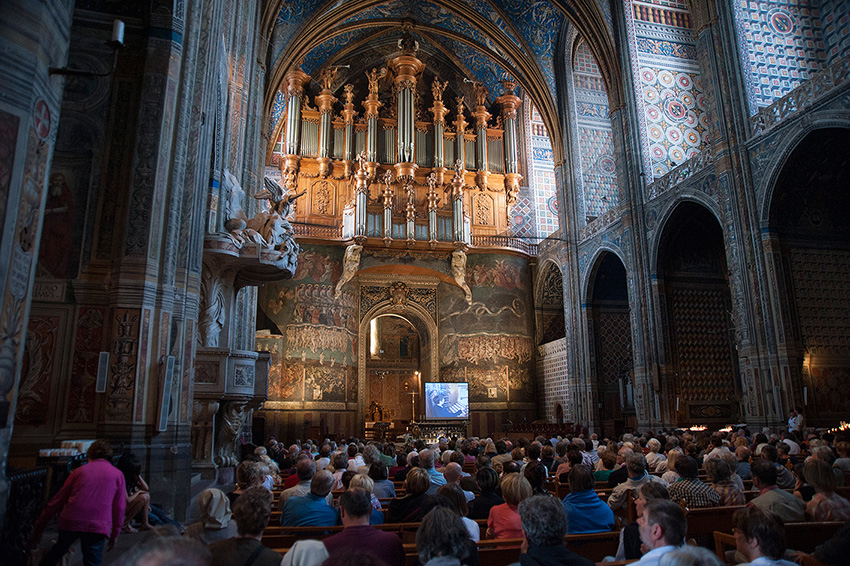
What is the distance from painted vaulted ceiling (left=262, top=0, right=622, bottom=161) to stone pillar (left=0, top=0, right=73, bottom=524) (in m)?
15.1

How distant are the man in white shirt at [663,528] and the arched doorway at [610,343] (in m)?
17.3

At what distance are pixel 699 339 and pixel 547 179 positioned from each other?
425 inches

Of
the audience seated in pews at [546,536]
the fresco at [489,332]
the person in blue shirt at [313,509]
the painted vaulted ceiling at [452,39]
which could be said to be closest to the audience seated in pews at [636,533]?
the audience seated in pews at [546,536]

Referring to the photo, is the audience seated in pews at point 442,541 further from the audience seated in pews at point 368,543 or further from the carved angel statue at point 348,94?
the carved angel statue at point 348,94

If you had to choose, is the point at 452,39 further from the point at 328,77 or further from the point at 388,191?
the point at 388,191

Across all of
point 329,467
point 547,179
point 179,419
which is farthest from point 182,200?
point 547,179

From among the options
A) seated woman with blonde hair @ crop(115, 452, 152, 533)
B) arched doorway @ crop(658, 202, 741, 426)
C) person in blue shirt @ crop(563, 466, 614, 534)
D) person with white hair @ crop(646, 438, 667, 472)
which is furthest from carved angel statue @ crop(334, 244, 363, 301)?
person in blue shirt @ crop(563, 466, 614, 534)

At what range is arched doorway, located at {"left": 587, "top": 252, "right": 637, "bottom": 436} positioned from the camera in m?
19.5

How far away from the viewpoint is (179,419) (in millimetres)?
7055

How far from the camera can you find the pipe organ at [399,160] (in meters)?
22.1

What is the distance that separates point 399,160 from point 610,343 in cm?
1040

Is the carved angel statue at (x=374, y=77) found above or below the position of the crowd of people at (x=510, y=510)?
above

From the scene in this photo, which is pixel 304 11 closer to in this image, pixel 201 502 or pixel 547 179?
pixel 547 179

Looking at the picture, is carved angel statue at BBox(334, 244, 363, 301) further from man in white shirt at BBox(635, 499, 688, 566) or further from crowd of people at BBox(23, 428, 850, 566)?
man in white shirt at BBox(635, 499, 688, 566)
